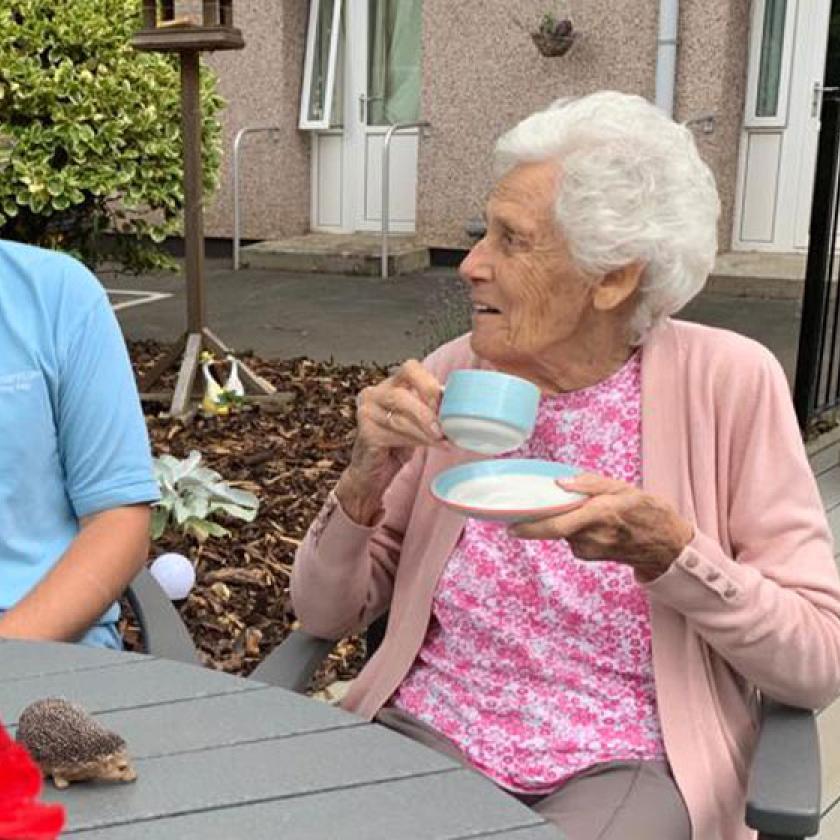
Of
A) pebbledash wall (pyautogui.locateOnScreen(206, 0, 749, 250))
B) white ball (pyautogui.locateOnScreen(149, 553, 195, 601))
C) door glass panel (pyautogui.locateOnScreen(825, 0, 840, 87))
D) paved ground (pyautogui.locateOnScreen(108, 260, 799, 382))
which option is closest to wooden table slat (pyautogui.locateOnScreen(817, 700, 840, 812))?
white ball (pyautogui.locateOnScreen(149, 553, 195, 601))

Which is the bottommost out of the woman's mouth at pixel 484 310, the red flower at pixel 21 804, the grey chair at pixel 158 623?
the grey chair at pixel 158 623

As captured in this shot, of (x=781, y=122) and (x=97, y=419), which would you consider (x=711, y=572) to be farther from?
(x=781, y=122)

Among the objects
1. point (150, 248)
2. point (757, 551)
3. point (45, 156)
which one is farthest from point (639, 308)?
point (150, 248)

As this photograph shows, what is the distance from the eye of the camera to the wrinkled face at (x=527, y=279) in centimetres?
171

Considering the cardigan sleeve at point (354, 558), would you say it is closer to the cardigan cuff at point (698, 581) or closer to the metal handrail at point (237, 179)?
the cardigan cuff at point (698, 581)

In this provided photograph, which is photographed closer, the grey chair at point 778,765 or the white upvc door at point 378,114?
the grey chair at point 778,765

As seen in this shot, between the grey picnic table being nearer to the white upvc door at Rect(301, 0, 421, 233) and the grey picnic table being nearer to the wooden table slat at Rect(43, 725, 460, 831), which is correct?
the wooden table slat at Rect(43, 725, 460, 831)

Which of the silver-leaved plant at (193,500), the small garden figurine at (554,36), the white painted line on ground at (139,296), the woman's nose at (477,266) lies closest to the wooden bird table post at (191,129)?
the silver-leaved plant at (193,500)

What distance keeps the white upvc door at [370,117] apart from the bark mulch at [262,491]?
15.0 feet

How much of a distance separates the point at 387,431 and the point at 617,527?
0.35m

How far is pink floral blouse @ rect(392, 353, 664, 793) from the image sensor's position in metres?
1.69

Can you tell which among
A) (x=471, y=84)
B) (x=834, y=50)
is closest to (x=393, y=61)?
(x=471, y=84)

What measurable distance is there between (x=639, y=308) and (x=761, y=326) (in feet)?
19.1

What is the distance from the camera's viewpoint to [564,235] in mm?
1693
